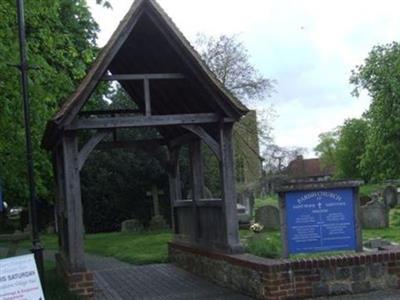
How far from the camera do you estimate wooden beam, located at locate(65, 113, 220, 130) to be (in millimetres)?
11977

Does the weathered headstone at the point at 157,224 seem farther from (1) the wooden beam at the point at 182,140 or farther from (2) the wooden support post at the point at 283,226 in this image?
(2) the wooden support post at the point at 283,226

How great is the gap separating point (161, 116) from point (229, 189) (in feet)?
5.93

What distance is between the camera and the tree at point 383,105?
5478cm

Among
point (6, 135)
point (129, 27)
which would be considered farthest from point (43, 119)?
point (129, 27)

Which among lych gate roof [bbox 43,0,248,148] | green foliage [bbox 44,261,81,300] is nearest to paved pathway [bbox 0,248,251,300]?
green foliage [bbox 44,261,81,300]

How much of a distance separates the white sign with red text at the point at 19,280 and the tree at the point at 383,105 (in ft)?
162

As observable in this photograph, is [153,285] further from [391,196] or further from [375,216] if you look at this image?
[391,196]

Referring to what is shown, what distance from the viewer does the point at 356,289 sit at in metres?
11.0

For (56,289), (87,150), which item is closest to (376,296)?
(87,150)

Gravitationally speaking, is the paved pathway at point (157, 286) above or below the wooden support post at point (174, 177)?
below

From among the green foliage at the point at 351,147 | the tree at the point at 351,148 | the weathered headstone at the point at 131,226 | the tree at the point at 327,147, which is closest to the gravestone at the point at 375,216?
the weathered headstone at the point at 131,226

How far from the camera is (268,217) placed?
2466cm

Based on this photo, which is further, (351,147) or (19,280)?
(351,147)

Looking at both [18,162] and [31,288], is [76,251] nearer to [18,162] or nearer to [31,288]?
[31,288]
